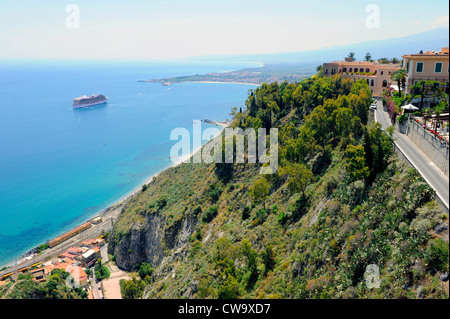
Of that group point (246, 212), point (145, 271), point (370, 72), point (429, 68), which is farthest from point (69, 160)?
point (429, 68)

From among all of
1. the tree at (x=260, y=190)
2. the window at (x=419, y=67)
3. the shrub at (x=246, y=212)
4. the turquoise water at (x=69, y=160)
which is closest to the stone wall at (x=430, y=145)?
the window at (x=419, y=67)

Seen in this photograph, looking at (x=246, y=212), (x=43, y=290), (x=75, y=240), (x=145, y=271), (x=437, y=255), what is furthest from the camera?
(x=75, y=240)

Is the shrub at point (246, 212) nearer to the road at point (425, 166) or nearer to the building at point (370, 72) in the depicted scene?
the road at point (425, 166)

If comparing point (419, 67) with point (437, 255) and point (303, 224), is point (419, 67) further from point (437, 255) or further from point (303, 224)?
point (437, 255)

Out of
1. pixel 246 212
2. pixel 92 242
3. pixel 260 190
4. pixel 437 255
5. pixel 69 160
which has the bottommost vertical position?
pixel 92 242

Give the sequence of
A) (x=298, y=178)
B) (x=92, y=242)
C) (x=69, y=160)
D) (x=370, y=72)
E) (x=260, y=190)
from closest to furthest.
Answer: (x=298, y=178) < (x=260, y=190) < (x=370, y=72) < (x=92, y=242) < (x=69, y=160)

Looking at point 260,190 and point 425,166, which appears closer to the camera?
point 425,166
